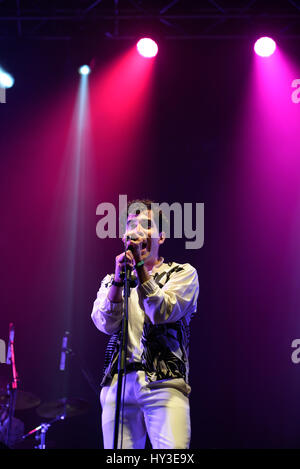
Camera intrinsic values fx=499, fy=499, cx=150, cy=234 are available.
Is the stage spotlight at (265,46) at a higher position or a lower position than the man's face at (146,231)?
higher

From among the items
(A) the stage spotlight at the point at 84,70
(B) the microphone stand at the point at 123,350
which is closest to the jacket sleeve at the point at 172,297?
(B) the microphone stand at the point at 123,350

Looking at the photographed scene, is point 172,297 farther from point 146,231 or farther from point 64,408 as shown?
point 64,408

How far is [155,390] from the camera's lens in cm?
255

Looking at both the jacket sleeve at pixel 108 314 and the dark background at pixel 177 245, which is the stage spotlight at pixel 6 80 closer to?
the dark background at pixel 177 245

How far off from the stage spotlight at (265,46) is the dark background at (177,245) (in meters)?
0.10

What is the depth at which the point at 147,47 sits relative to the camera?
587cm

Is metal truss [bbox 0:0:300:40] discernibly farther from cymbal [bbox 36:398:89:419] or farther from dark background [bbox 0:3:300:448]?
cymbal [bbox 36:398:89:419]

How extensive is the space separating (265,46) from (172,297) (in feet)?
13.5

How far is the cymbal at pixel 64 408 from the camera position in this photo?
4.81 m

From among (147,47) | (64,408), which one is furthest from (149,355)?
(147,47)

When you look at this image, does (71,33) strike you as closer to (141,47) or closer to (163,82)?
(141,47)

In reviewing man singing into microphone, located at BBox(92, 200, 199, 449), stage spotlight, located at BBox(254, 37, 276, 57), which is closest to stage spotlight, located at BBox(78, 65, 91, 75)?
stage spotlight, located at BBox(254, 37, 276, 57)

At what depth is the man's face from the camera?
2.96 metres
